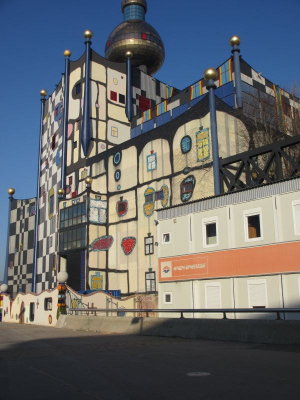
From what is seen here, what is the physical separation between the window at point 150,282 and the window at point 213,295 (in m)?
15.1

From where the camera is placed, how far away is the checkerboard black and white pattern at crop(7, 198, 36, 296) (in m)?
49.5

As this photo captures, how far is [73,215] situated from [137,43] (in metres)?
20.5

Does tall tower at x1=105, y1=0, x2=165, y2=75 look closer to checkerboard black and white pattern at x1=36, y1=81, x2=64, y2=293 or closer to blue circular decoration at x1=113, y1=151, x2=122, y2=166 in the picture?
checkerboard black and white pattern at x1=36, y1=81, x2=64, y2=293

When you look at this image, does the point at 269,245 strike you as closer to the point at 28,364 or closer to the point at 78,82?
the point at 28,364

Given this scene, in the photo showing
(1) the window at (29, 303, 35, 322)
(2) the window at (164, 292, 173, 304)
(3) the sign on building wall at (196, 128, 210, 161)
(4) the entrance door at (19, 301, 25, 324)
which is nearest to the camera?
(2) the window at (164, 292, 173, 304)

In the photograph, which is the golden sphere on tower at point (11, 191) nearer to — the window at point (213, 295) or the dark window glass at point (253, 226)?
the window at point (213, 295)

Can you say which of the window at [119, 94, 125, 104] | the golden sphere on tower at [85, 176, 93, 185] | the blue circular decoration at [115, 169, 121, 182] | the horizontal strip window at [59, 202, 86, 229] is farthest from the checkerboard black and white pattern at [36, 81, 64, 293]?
the blue circular decoration at [115, 169, 121, 182]

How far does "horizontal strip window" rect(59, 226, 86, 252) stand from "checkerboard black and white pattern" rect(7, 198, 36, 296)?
11.3 metres

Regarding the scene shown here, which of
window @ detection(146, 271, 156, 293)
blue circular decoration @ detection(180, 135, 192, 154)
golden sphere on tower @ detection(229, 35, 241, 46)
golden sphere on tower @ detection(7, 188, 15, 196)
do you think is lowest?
window @ detection(146, 271, 156, 293)

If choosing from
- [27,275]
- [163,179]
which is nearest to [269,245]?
[163,179]

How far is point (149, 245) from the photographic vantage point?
32938 mm

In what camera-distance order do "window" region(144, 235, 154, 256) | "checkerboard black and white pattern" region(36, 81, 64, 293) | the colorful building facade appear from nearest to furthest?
the colorful building facade < "window" region(144, 235, 154, 256) < "checkerboard black and white pattern" region(36, 81, 64, 293)

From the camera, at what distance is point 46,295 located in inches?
936

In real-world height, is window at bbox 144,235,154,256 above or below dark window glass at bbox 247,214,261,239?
above
